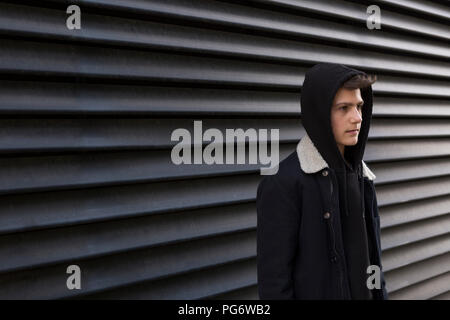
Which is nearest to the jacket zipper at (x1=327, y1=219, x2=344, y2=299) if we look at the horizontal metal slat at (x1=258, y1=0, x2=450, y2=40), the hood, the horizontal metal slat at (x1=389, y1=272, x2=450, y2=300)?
the hood

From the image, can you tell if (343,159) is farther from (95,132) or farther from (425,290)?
(425,290)

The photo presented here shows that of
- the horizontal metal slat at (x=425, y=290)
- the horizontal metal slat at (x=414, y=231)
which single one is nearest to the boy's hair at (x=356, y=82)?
the horizontal metal slat at (x=414, y=231)

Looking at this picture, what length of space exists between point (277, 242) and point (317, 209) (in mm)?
234

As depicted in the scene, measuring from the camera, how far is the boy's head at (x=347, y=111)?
2162 mm

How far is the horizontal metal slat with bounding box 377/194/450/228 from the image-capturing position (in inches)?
166

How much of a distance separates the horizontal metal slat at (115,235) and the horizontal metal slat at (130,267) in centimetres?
6

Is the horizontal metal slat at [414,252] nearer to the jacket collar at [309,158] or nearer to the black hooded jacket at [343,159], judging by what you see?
the black hooded jacket at [343,159]

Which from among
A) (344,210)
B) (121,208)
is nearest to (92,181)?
(121,208)

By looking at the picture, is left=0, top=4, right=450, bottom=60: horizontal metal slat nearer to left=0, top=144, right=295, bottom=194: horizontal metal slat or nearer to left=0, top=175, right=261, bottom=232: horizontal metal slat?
left=0, top=144, right=295, bottom=194: horizontal metal slat

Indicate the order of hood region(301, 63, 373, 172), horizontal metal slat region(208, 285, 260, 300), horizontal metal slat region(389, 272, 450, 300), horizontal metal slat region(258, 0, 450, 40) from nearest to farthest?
1. hood region(301, 63, 373, 172)
2. horizontal metal slat region(208, 285, 260, 300)
3. horizontal metal slat region(258, 0, 450, 40)
4. horizontal metal slat region(389, 272, 450, 300)

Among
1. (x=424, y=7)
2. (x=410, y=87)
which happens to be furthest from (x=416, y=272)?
(x=424, y=7)

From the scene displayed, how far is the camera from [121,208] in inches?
103

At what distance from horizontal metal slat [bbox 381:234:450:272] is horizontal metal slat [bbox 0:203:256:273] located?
5.51ft
